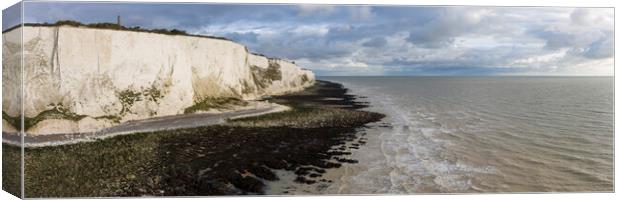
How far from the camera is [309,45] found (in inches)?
557

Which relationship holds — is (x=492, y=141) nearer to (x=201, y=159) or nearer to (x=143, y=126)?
(x=201, y=159)

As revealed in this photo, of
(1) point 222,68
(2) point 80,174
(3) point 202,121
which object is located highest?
(1) point 222,68

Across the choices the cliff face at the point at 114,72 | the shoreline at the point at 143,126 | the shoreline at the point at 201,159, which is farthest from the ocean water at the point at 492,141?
the shoreline at the point at 143,126

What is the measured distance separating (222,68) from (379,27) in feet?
18.4

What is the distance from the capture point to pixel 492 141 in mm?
14297

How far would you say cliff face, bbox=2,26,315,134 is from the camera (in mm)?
12703

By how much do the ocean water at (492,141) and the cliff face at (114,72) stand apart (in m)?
2.62

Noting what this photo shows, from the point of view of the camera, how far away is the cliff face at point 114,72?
41.7ft

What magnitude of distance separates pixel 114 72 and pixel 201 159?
260 cm

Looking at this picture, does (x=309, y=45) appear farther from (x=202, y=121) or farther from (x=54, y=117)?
(x=54, y=117)

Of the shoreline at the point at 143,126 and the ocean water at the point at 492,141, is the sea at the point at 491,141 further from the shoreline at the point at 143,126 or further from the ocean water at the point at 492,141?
the shoreline at the point at 143,126

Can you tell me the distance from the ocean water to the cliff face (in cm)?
262

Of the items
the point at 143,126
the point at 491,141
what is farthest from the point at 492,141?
the point at 143,126

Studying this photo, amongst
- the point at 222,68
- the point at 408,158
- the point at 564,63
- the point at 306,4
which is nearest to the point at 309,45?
the point at 306,4
